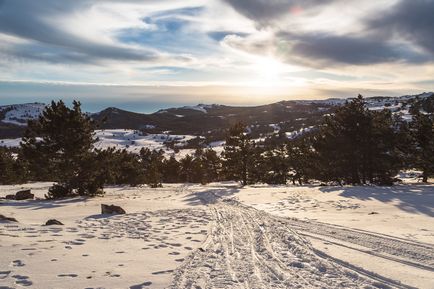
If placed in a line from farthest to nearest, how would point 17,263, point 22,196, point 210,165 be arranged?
point 210,165 → point 22,196 → point 17,263

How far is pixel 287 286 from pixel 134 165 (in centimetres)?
5746

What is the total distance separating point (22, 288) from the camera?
20.1 ft

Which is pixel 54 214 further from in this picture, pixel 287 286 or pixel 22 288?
pixel 287 286

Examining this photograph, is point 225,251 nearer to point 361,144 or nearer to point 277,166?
point 361,144

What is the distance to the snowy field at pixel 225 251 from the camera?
22.6 feet

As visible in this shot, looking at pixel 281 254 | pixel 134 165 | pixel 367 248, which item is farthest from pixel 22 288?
pixel 134 165

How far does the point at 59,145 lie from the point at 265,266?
22.6 m

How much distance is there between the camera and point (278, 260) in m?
8.37

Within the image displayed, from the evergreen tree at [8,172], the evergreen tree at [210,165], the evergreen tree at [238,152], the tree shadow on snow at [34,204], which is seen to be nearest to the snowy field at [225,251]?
the tree shadow on snow at [34,204]

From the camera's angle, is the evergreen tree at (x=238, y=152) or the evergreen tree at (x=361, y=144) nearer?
the evergreen tree at (x=361, y=144)

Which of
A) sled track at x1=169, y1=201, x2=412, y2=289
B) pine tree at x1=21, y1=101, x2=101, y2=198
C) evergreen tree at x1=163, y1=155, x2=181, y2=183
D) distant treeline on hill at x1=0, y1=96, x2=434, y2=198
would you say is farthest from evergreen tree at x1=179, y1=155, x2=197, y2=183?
sled track at x1=169, y1=201, x2=412, y2=289

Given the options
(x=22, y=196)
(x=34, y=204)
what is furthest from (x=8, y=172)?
(x=34, y=204)

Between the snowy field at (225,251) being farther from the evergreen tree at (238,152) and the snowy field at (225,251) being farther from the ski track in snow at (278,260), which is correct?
the evergreen tree at (238,152)

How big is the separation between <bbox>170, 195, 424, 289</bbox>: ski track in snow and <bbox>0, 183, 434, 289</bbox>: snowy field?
0.02m
